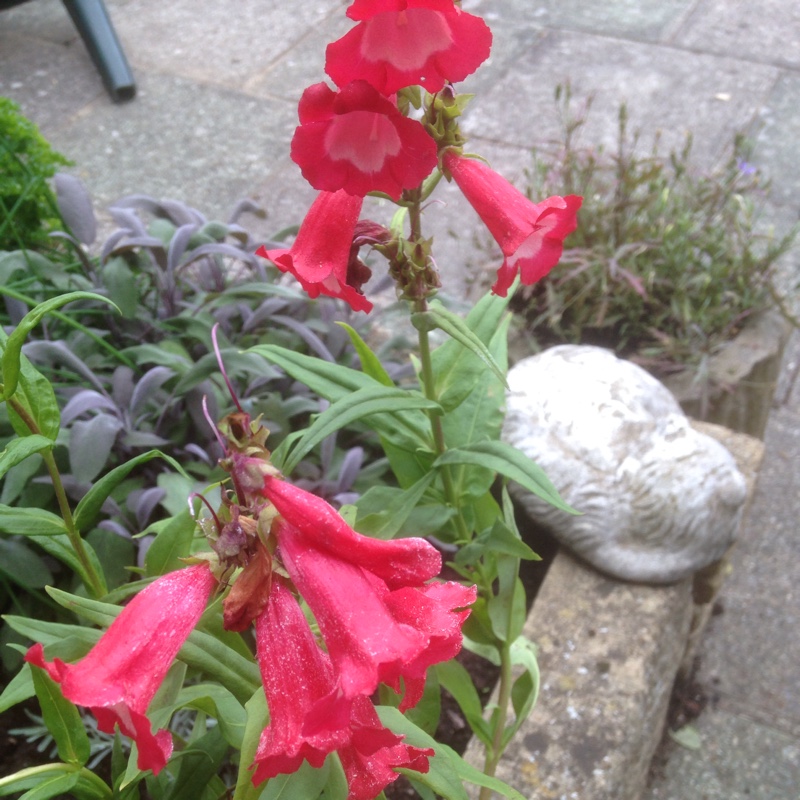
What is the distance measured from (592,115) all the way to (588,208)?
124 cm

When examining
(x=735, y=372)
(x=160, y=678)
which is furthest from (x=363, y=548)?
(x=735, y=372)

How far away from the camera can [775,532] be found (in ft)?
8.39

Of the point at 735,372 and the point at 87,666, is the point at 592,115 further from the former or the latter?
the point at 87,666

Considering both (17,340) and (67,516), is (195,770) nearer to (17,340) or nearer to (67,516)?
(67,516)

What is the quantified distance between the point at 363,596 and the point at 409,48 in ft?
1.68

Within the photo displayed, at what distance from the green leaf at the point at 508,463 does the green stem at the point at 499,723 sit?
347mm

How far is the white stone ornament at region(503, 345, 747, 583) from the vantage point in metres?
1.84

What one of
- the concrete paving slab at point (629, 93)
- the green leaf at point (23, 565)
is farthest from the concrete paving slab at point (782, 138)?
the green leaf at point (23, 565)

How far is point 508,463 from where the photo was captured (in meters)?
1.28

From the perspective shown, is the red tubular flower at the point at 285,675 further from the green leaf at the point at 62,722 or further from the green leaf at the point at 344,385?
the green leaf at the point at 344,385

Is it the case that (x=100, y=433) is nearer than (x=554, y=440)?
Yes

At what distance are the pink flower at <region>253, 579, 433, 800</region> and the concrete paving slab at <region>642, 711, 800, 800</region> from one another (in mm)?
1391

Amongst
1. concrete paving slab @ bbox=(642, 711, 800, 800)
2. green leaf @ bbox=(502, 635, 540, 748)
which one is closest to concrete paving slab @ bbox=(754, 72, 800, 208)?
concrete paving slab @ bbox=(642, 711, 800, 800)

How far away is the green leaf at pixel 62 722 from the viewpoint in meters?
0.98
